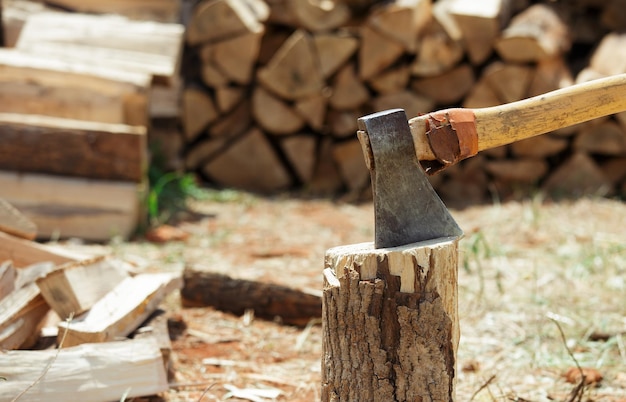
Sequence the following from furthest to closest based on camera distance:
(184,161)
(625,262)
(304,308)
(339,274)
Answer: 1. (184,161)
2. (625,262)
3. (304,308)
4. (339,274)

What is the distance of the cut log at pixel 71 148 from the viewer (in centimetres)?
447

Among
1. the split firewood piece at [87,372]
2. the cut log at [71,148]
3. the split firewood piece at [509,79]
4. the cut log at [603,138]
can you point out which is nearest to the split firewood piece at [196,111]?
the cut log at [71,148]

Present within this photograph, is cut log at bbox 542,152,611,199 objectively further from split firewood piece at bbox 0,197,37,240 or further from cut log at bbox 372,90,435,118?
split firewood piece at bbox 0,197,37,240

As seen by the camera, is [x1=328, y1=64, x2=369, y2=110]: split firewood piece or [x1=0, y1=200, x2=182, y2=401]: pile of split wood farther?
[x1=328, y1=64, x2=369, y2=110]: split firewood piece

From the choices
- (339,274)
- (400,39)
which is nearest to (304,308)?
(339,274)

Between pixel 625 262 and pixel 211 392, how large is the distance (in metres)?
2.52

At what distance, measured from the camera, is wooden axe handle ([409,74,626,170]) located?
1999mm

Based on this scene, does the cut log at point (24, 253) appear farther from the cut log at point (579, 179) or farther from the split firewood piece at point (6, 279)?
the cut log at point (579, 179)

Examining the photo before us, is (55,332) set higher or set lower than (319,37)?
lower

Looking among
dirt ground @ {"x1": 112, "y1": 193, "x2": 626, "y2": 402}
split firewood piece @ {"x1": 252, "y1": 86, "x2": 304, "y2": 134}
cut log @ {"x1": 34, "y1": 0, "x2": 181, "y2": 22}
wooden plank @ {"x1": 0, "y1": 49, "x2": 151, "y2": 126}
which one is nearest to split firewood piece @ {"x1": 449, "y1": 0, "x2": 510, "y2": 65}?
dirt ground @ {"x1": 112, "y1": 193, "x2": 626, "y2": 402}

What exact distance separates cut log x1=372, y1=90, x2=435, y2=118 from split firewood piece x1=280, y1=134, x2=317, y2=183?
2.26ft

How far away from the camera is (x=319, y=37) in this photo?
5.94m

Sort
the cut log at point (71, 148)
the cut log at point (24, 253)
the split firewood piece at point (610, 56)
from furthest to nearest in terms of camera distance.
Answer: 1. the split firewood piece at point (610, 56)
2. the cut log at point (71, 148)
3. the cut log at point (24, 253)

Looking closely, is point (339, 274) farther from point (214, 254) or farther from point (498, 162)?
point (498, 162)
